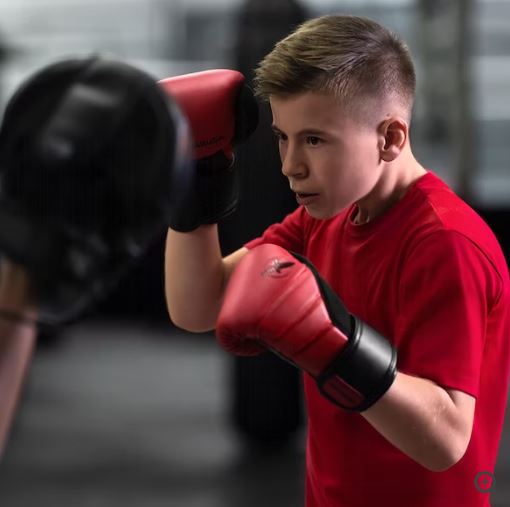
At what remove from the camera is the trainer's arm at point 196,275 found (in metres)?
1.23

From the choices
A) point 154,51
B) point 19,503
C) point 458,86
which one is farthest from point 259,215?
point 154,51

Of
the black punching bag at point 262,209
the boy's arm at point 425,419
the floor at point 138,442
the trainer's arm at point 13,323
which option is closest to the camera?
the trainer's arm at point 13,323

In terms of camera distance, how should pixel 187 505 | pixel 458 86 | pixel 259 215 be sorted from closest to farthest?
1. pixel 187 505
2. pixel 259 215
3. pixel 458 86

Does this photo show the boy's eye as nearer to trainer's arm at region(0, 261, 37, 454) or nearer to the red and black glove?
the red and black glove

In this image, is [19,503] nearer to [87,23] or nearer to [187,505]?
[187,505]

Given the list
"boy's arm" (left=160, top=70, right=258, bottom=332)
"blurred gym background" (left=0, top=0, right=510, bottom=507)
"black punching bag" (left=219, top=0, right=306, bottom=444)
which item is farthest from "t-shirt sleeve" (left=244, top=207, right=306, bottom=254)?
"black punching bag" (left=219, top=0, right=306, bottom=444)

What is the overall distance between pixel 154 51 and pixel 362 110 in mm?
4888

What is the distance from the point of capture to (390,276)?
1.05 m

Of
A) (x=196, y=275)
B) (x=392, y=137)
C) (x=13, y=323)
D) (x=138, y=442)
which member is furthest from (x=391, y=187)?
(x=138, y=442)

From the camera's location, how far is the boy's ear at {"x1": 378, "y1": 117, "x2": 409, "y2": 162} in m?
1.05

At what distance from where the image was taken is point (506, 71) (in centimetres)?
550

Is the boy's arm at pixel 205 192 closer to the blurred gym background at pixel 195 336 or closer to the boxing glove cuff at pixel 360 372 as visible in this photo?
the boxing glove cuff at pixel 360 372

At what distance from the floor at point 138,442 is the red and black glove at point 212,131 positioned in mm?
1868

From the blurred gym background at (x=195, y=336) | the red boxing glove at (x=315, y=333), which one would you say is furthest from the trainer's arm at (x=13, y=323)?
the blurred gym background at (x=195, y=336)
